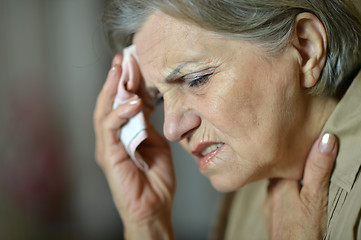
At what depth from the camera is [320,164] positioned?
3.67ft

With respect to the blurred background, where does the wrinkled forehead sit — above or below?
above

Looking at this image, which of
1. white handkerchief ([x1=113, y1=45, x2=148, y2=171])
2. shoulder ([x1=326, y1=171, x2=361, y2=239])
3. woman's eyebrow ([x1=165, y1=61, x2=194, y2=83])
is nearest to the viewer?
shoulder ([x1=326, y1=171, x2=361, y2=239])

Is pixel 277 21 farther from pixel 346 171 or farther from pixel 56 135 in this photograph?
pixel 56 135

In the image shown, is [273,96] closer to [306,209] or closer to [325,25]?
[325,25]

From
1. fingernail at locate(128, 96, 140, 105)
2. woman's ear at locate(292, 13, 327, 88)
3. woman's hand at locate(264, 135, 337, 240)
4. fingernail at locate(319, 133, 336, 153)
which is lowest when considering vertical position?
woman's hand at locate(264, 135, 337, 240)

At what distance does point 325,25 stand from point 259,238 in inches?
30.9

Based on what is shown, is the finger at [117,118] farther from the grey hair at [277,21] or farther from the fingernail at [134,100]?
the grey hair at [277,21]

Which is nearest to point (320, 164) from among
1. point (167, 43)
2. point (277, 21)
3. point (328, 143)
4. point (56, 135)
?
point (328, 143)

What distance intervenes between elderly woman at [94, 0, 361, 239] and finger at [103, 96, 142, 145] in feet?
0.28

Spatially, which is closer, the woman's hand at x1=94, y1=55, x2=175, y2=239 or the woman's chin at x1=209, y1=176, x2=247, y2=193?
the woman's chin at x1=209, y1=176, x2=247, y2=193

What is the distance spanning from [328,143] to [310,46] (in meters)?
0.26

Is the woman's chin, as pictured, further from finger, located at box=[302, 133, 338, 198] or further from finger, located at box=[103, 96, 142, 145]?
finger, located at box=[103, 96, 142, 145]

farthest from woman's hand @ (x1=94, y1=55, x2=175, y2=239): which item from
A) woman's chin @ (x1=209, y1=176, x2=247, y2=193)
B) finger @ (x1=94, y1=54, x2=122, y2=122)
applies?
woman's chin @ (x1=209, y1=176, x2=247, y2=193)

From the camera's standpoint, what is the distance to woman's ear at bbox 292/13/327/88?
3.50 feet
